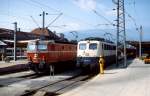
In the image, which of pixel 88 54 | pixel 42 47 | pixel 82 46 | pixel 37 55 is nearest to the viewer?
pixel 37 55

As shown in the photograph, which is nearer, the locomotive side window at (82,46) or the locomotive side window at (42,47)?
the locomotive side window at (42,47)

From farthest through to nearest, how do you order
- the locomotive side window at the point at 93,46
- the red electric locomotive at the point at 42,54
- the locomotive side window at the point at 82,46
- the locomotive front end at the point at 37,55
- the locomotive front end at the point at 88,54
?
1. the locomotive side window at the point at 82,46
2. the locomotive side window at the point at 93,46
3. the locomotive front end at the point at 88,54
4. the red electric locomotive at the point at 42,54
5. the locomotive front end at the point at 37,55

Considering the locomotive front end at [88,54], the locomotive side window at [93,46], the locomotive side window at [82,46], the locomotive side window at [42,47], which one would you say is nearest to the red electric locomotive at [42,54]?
the locomotive side window at [42,47]

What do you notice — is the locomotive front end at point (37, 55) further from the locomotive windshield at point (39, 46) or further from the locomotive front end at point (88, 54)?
the locomotive front end at point (88, 54)

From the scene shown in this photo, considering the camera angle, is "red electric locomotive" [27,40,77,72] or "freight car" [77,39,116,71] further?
"freight car" [77,39,116,71]

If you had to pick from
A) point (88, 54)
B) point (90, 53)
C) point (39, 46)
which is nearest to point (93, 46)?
point (90, 53)

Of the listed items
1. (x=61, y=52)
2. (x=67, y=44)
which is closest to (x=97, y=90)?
(x=61, y=52)

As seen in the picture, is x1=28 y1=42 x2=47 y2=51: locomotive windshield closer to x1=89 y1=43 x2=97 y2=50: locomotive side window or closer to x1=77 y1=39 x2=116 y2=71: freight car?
x1=77 y1=39 x2=116 y2=71: freight car

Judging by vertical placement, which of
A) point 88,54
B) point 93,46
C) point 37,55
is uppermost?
point 93,46

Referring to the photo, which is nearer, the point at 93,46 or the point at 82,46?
the point at 93,46

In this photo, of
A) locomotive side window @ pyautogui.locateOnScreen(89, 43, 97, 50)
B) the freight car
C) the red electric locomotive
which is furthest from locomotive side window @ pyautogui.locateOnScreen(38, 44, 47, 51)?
locomotive side window @ pyautogui.locateOnScreen(89, 43, 97, 50)

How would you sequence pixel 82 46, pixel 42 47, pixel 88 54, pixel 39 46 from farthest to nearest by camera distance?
pixel 82 46, pixel 88 54, pixel 39 46, pixel 42 47

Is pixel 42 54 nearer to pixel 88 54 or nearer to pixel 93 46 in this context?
pixel 88 54

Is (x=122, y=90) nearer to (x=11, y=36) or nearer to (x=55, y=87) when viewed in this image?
(x=55, y=87)
